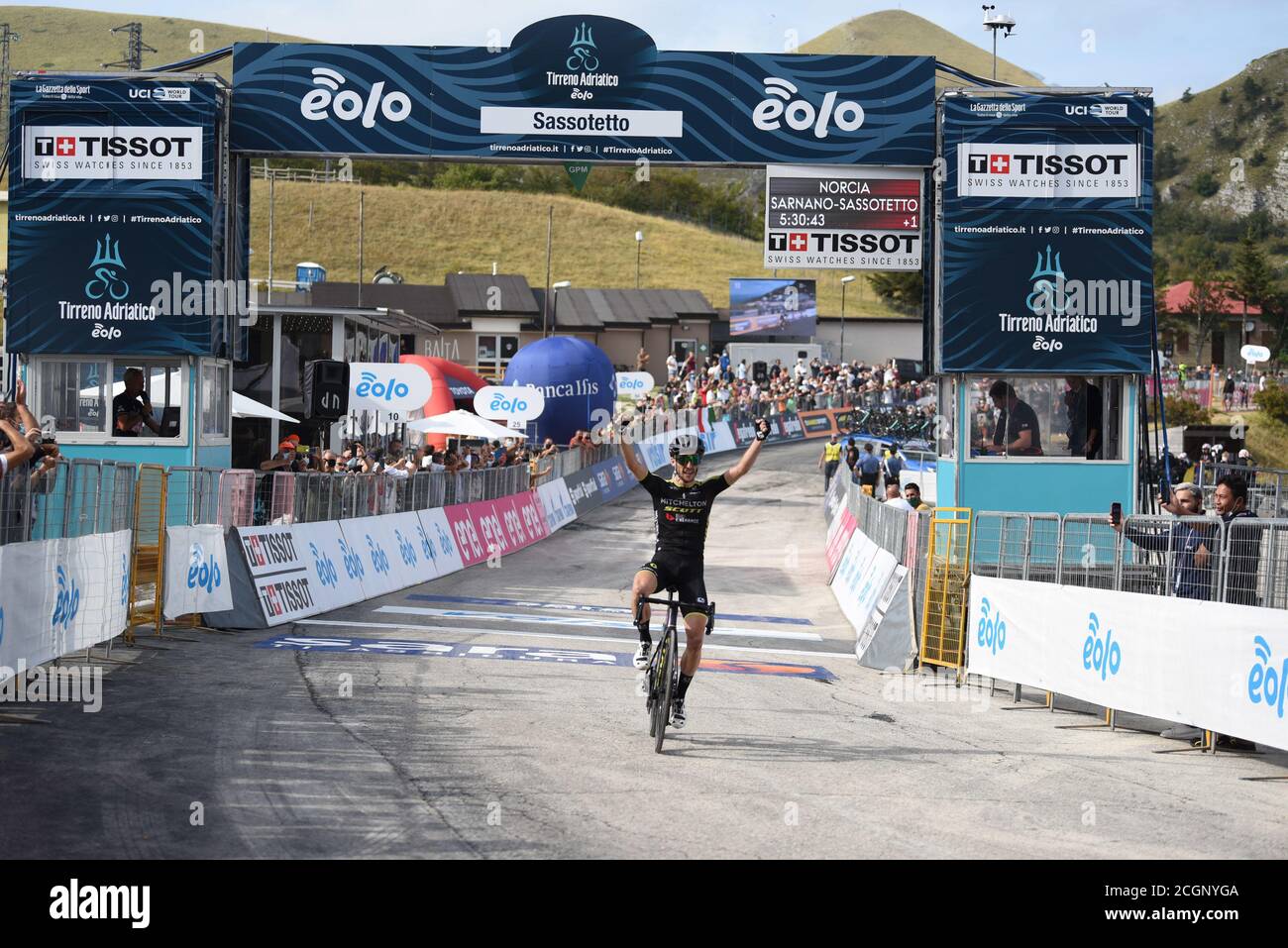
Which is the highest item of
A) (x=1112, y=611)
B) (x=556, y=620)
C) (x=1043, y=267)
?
(x=1043, y=267)

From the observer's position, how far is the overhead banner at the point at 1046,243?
1809cm

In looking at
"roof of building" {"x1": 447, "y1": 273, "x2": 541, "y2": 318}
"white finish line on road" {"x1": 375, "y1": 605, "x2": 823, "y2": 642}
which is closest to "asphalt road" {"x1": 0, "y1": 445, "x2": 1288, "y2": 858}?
"white finish line on road" {"x1": 375, "y1": 605, "x2": 823, "y2": 642}

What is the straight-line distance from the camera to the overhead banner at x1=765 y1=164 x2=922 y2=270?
18625 mm

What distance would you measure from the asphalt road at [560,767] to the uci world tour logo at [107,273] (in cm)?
539

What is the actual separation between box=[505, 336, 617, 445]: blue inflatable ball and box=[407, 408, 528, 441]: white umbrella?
7.48m

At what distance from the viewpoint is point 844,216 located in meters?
18.7

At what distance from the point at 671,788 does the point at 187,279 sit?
12.2m

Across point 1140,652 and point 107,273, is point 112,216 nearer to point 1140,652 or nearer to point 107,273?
point 107,273

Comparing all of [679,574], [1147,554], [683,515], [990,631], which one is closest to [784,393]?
[990,631]

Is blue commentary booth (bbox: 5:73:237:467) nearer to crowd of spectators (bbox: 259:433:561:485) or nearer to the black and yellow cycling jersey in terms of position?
crowd of spectators (bbox: 259:433:561:485)

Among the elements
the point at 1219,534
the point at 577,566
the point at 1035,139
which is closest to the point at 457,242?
the point at 577,566

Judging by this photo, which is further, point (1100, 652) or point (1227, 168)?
point (1227, 168)

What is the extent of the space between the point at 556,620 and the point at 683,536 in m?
8.24

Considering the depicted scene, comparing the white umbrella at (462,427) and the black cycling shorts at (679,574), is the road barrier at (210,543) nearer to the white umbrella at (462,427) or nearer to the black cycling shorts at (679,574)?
the black cycling shorts at (679,574)
